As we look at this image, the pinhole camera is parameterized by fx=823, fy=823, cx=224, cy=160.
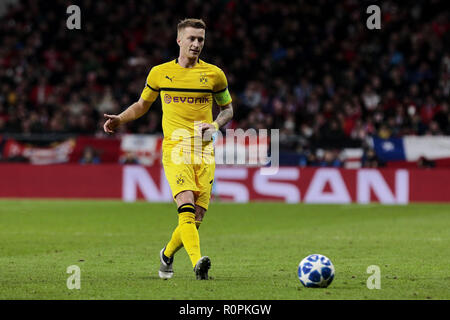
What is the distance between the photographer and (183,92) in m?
8.26

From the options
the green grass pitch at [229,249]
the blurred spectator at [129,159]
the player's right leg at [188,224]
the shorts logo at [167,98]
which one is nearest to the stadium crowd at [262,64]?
the blurred spectator at [129,159]

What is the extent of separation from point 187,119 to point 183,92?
27 cm

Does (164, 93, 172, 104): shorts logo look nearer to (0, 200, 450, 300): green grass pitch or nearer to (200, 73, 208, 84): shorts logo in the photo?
(200, 73, 208, 84): shorts logo

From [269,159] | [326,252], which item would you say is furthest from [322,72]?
[326,252]

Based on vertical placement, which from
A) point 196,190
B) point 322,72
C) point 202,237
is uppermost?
point 322,72

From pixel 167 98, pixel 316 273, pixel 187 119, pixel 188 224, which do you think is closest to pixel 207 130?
pixel 187 119

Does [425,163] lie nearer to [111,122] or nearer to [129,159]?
[129,159]

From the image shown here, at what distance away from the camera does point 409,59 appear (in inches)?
930

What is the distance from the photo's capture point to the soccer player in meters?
8.13

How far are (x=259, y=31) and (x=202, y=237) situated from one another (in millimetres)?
13721

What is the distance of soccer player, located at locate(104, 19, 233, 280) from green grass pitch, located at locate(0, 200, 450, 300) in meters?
0.78

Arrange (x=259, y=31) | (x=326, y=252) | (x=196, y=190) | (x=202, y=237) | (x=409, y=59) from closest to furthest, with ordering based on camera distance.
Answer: (x=196, y=190)
(x=326, y=252)
(x=202, y=237)
(x=409, y=59)
(x=259, y=31)

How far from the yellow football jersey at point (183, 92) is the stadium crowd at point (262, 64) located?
1255cm

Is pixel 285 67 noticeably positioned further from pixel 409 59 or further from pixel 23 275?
pixel 23 275
